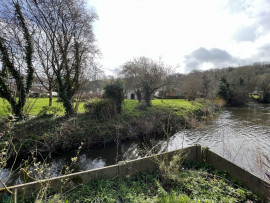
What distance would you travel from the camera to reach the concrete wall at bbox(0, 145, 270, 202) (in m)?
2.84

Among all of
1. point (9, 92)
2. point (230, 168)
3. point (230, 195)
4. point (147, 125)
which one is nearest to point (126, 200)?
point (230, 195)

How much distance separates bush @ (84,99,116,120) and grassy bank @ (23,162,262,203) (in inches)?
250

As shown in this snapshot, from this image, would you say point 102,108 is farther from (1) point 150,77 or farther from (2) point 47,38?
(1) point 150,77

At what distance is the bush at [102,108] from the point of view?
9470mm

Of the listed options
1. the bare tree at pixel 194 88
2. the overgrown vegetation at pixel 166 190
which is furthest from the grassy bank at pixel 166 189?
the bare tree at pixel 194 88

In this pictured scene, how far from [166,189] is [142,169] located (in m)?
0.89

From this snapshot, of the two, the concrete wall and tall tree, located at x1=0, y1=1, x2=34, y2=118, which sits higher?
tall tree, located at x1=0, y1=1, x2=34, y2=118

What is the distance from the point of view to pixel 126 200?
271cm

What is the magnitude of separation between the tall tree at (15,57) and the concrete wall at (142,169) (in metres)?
7.88

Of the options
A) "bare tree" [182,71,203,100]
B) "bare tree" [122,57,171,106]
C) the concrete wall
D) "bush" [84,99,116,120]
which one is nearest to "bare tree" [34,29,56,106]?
A: "bush" [84,99,116,120]

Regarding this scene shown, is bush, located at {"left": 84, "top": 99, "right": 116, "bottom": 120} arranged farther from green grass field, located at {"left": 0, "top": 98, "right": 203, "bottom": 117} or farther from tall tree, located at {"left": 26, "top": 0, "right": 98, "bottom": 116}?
green grass field, located at {"left": 0, "top": 98, "right": 203, "bottom": 117}

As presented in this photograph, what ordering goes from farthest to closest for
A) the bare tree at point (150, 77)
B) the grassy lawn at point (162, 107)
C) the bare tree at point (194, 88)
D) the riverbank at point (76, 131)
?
the bare tree at point (194, 88)
the bare tree at point (150, 77)
the grassy lawn at point (162, 107)
the riverbank at point (76, 131)

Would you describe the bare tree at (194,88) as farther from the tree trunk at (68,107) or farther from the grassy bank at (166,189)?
the grassy bank at (166,189)

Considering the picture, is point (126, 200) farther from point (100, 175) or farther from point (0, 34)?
point (0, 34)
